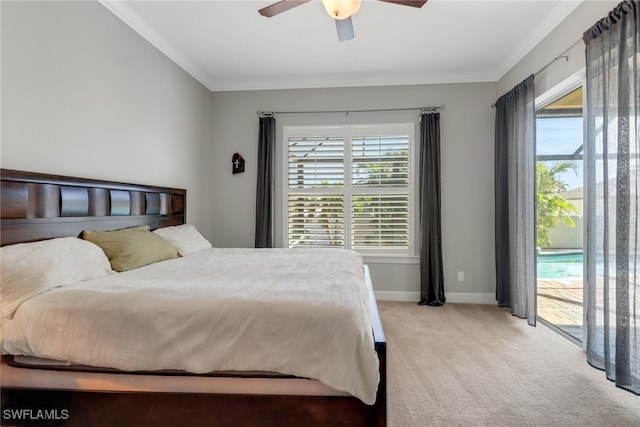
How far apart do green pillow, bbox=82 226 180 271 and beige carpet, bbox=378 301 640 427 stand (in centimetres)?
191

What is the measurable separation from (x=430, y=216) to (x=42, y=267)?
3596 millimetres

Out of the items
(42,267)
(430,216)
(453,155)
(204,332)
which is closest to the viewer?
(204,332)

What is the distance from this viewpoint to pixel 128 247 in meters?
2.21

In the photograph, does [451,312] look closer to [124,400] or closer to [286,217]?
[286,217]

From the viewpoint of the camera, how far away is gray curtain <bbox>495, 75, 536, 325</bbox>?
307 centimetres

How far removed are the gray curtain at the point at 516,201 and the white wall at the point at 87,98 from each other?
3.62m

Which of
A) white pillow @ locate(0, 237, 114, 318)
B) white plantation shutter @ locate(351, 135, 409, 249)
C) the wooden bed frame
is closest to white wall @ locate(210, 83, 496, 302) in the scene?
white plantation shutter @ locate(351, 135, 409, 249)

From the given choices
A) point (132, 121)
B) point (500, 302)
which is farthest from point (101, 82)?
point (500, 302)

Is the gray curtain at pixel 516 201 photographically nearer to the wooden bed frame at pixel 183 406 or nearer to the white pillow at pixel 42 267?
the wooden bed frame at pixel 183 406

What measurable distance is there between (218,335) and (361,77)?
11.8 ft

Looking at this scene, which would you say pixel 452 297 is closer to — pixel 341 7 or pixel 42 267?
pixel 341 7

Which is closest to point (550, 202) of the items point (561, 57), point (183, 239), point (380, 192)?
point (561, 57)

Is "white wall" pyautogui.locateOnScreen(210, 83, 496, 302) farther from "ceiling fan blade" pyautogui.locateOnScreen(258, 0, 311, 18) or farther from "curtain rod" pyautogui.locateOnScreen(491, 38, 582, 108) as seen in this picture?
"ceiling fan blade" pyautogui.locateOnScreen(258, 0, 311, 18)

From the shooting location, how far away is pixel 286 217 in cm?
421
